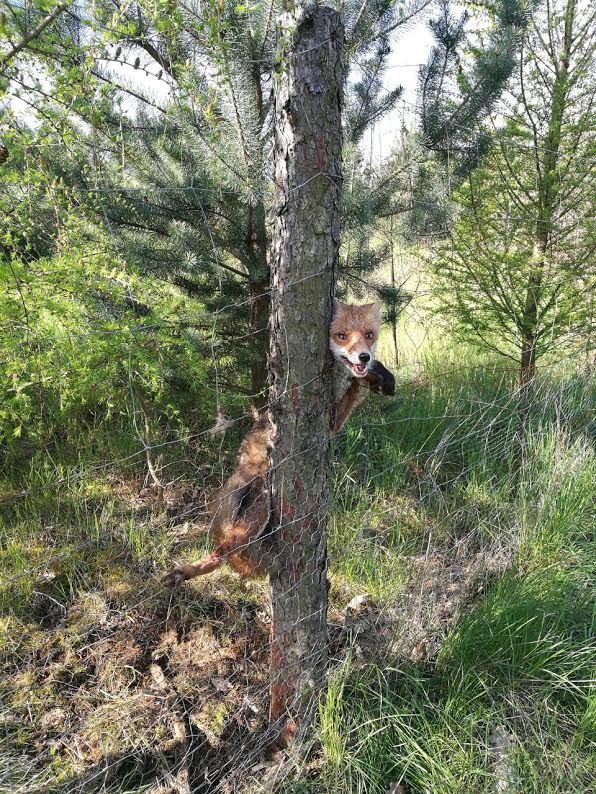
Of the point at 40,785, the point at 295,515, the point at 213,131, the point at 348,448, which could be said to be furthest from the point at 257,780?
the point at 213,131

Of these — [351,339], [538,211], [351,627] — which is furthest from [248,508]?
[538,211]

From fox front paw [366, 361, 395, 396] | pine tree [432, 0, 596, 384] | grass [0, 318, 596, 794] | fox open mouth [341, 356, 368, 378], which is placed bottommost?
grass [0, 318, 596, 794]

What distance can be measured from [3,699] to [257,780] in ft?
4.28

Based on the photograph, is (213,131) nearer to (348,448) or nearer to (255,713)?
(348,448)

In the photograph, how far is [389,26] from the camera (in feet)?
10.2

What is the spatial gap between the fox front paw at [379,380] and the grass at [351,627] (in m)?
0.58

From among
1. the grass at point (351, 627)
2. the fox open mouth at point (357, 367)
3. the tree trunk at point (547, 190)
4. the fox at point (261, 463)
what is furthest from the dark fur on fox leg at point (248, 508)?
the tree trunk at point (547, 190)

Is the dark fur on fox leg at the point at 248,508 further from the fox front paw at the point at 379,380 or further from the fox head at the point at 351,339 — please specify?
the fox head at the point at 351,339

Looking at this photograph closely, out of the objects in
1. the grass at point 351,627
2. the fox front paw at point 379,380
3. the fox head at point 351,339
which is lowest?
the grass at point 351,627

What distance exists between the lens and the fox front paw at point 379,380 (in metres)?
2.09

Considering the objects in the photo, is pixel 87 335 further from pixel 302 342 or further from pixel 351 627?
pixel 351 627

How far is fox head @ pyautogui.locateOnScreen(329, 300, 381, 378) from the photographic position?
182 centimetres

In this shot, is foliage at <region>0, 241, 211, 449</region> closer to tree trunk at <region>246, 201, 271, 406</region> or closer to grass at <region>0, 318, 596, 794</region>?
tree trunk at <region>246, 201, 271, 406</region>

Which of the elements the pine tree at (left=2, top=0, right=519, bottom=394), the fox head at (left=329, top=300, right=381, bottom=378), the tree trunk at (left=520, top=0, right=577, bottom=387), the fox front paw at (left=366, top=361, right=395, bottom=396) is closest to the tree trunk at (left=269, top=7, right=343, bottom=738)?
the fox head at (left=329, top=300, right=381, bottom=378)
